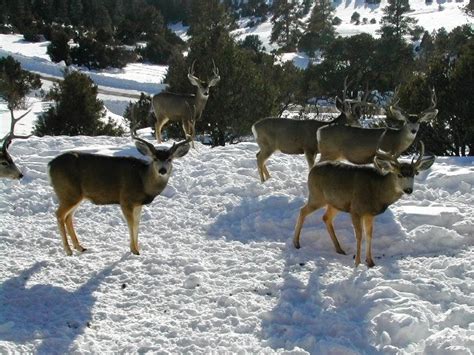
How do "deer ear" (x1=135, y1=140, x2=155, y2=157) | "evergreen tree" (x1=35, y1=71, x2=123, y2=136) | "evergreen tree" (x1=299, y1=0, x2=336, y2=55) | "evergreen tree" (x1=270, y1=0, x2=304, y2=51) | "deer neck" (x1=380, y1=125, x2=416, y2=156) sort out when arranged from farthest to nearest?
1. "evergreen tree" (x1=270, y1=0, x2=304, y2=51)
2. "evergreen tree" (x1=299, y1=0, x2=336, y2=55)
3. "evergreen tree" (x1=35, y1=71, x2=123, y2=136)
4. "deer neck" (x1=380, y1=125, x2=416, y2=156)
5. "deer ear" (x1=135, y1=140, x2=155, y2=157)

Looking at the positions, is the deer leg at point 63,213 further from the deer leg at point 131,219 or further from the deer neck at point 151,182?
the deer neck at point 151,182

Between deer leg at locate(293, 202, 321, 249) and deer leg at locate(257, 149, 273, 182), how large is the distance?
308 cm

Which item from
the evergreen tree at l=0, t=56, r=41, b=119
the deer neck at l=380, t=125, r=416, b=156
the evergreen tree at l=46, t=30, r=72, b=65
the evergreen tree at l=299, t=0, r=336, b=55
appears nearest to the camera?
the deer neck at l=380, t=125, r=416, b=156

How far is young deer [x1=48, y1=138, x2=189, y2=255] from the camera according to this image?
27.4 ft

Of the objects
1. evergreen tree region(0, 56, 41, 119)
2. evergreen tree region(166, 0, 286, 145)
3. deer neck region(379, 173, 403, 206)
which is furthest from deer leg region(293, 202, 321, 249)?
Result: evergreen tree region(0, 56, 41, 119)

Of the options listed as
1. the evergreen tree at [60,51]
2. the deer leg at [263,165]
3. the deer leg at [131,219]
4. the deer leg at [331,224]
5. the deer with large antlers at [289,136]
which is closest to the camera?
the deer leg at [131,219]

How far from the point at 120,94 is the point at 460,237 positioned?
2970cm

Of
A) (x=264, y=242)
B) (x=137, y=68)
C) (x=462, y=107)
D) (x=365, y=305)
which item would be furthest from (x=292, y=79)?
(x=365, y=305)

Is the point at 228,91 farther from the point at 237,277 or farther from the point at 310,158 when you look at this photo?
the point at 237,277

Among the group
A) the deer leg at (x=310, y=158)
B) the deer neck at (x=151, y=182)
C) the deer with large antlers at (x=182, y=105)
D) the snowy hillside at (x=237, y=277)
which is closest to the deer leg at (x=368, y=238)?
the snowy hillside at (x=237, y=277)

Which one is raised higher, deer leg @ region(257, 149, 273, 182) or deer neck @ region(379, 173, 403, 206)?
deer neck @ region(379, 173, 403, 206)

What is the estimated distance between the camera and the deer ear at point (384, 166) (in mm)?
7723

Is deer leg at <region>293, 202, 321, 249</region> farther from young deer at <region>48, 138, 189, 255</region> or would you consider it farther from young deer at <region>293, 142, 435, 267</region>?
young deer at <region>48, 138, 189, 255</region>

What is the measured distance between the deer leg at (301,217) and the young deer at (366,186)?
0.82 feet
